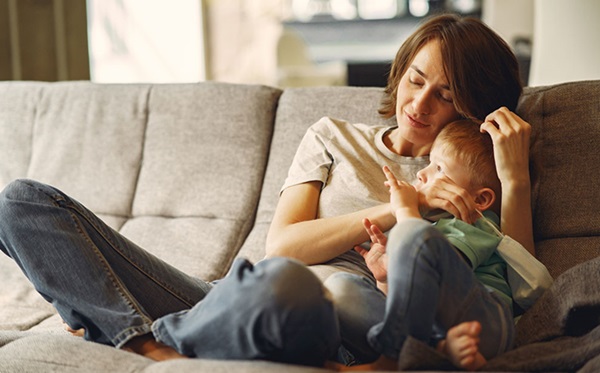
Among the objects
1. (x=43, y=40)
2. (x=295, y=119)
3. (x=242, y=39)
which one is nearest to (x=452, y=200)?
(x=295, y=119)

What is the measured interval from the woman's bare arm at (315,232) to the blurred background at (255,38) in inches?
53.3

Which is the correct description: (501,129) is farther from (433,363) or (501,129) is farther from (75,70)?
(75,70)

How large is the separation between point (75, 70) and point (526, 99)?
293 cm

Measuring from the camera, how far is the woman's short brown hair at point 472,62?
1729mm

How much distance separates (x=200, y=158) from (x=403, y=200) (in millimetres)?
858

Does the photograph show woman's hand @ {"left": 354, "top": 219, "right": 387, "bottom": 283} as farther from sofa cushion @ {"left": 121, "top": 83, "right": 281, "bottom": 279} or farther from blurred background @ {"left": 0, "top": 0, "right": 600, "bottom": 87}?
blurred background @ {"left": 0, "top": 0, "right": 600, "bottom": 87}

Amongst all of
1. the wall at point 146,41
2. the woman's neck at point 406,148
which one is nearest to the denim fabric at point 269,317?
the woman's neck at point 406,148

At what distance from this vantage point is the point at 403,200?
152 centimetres

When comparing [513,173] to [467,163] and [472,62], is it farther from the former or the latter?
[472,62]

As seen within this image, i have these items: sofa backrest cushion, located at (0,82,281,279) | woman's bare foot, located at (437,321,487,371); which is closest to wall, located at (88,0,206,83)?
sofa backrest cushion, located at (0,82,281,279)

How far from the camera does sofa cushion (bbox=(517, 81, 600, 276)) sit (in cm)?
180

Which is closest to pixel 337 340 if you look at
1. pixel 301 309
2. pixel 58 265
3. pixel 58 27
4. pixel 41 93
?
pixel 301 309

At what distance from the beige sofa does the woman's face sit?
27 centimetres

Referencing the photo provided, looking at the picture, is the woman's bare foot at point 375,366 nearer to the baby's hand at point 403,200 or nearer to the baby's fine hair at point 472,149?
the baby's hand at point 403,200
